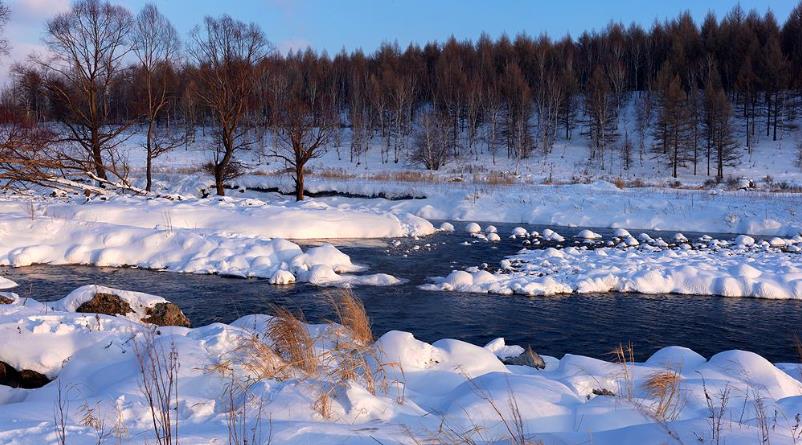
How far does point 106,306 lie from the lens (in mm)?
7125

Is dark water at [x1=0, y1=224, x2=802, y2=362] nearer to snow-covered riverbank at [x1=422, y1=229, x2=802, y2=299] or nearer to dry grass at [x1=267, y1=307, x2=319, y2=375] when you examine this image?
snow-covered riverbank at [x1=422, y1=229, x2=802, y2=299]

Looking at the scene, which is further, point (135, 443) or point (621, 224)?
point (621, 224)

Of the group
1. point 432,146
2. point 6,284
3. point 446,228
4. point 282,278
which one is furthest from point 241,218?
point 432,146

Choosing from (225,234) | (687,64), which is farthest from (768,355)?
(687,64)

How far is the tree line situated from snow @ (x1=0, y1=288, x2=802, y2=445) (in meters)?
20.9

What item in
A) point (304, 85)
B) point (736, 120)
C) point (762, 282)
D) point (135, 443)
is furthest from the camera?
point (304, 85)

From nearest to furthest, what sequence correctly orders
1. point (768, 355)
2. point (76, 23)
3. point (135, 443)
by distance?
point (135, 443) → point (768, 355) → point (76, 23)

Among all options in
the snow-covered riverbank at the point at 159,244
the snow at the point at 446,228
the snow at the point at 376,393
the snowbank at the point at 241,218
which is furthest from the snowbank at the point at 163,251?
the snow at the point at 446,228

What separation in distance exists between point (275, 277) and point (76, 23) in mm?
20753

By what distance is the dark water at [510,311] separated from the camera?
823 centimetres

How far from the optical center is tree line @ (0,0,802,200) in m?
27.1

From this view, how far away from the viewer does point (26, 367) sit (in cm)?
496

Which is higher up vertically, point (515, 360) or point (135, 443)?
point (135, 443)

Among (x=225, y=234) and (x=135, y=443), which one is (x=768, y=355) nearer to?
(x=135, y=443)
